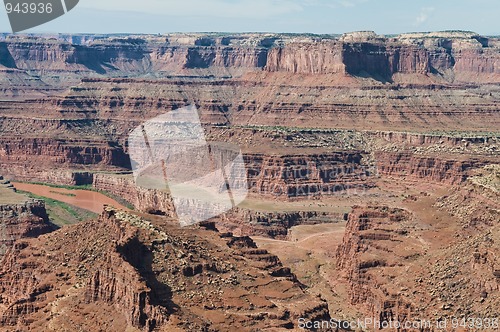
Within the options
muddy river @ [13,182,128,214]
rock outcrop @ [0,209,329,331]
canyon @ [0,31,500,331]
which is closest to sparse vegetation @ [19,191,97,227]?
muddy river @ [13,182,128,214]

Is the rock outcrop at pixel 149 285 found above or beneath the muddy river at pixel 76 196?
above

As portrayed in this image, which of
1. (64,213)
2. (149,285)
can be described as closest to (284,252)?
(64,213)

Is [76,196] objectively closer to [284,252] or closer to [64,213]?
[64,213]

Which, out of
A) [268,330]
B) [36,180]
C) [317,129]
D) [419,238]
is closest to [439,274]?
[419,238]

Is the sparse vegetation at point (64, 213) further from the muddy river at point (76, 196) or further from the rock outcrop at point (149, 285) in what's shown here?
the rock outcrop at point (149, 285)

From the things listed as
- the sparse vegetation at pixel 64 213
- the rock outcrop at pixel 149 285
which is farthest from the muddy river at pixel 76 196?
the rock outcrop at pixel 149 285

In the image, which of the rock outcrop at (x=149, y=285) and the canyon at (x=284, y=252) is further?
the canyon at (x=284, y=252)

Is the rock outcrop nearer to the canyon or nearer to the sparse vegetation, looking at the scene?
the canyon

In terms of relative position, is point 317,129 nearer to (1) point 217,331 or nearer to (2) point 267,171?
(2) point 267,171
